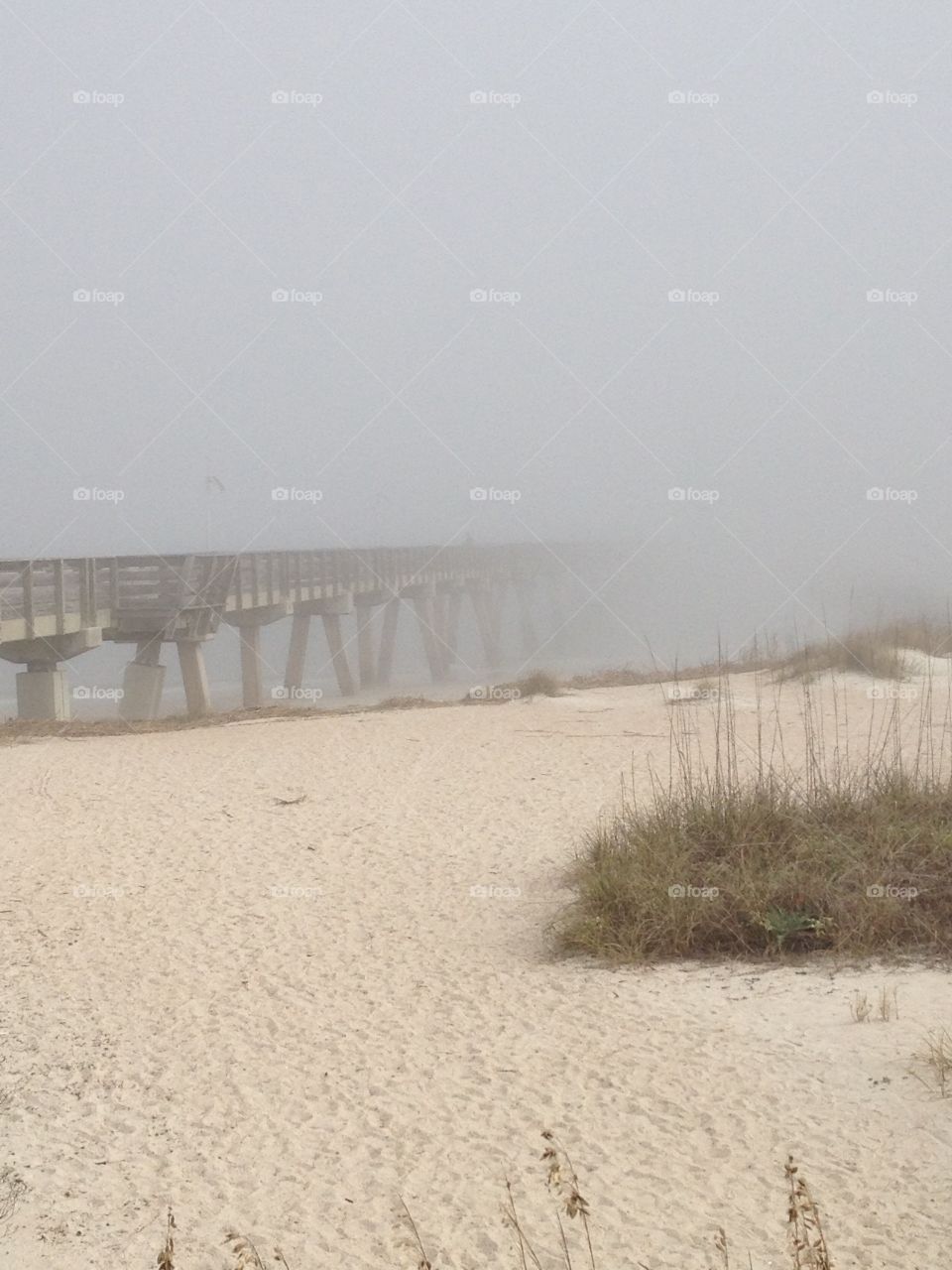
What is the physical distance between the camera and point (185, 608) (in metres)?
21.5

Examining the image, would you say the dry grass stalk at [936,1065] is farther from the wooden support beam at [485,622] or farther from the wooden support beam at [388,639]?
the wooden support beam at [485,622]

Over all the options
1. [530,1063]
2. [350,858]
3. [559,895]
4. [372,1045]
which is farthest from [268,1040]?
[350,858]

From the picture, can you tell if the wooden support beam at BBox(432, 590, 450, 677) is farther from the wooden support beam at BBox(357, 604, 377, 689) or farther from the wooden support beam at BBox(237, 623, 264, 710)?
the wooden support beam at BBox(237, 623, 264, 710)

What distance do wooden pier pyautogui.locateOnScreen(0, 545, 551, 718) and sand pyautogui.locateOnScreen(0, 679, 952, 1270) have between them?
896 centimetres

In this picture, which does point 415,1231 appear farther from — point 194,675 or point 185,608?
point 194,675

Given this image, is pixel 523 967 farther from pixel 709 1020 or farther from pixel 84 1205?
pixel 84 1205

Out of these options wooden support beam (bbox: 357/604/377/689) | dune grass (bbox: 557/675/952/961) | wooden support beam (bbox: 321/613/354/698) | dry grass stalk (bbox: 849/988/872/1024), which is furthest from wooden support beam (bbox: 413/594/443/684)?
dry grass stalk (bbox: 849/988/872/1024)

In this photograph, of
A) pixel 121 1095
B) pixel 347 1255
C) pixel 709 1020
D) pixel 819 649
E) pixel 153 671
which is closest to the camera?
pixel 347 1255

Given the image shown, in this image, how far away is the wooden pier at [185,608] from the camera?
18594mm

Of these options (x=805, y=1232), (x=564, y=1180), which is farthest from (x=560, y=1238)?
(x=805, y=1232)

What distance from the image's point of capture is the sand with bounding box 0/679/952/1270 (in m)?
4.26

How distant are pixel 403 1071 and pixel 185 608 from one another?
16.7 meters

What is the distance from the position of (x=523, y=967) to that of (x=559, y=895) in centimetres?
139

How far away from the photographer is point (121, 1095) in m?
5.51
